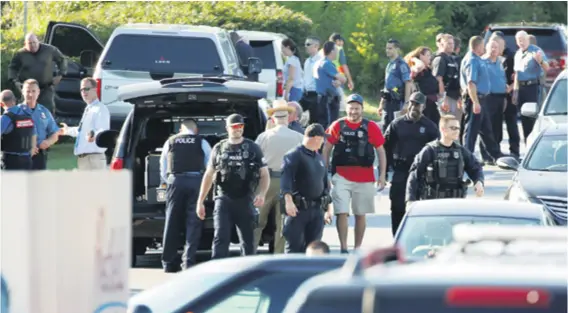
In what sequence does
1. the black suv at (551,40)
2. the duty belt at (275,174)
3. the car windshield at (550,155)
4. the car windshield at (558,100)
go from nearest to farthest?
the duty belt at (275,174), the car windshield at (550,155), the car windshield at (558,100), the black suv at (551,40)

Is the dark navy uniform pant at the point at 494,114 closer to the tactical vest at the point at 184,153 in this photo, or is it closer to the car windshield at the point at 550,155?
the car windshield at the point at 550,155

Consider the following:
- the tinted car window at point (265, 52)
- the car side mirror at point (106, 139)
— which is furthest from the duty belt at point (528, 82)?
the car side mirror at point (106, 139)

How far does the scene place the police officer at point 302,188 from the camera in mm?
13266

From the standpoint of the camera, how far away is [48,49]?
71.1 feet

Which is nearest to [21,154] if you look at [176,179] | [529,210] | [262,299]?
[176,179]

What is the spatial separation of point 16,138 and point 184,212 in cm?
292

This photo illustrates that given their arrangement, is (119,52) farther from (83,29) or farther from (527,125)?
(527,125)

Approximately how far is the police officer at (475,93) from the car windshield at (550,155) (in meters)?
5.27

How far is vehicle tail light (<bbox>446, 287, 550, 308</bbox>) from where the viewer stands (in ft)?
13.0

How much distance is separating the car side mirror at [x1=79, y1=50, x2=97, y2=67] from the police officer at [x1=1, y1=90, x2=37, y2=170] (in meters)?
6.74

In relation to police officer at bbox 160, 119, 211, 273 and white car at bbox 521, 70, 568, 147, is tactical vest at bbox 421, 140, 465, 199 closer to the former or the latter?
police officer at bbox 160, 119, 211, 273

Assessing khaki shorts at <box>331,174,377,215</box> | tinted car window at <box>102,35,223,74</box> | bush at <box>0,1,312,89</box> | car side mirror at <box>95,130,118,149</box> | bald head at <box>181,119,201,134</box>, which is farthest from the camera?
bush at <box>0,1,312,89</box>

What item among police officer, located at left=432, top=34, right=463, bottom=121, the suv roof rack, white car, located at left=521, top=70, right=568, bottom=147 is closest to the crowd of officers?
white car, located at left=521, top=70, right=568, bottom=147

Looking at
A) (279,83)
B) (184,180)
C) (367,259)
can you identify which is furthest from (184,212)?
(279,83)
